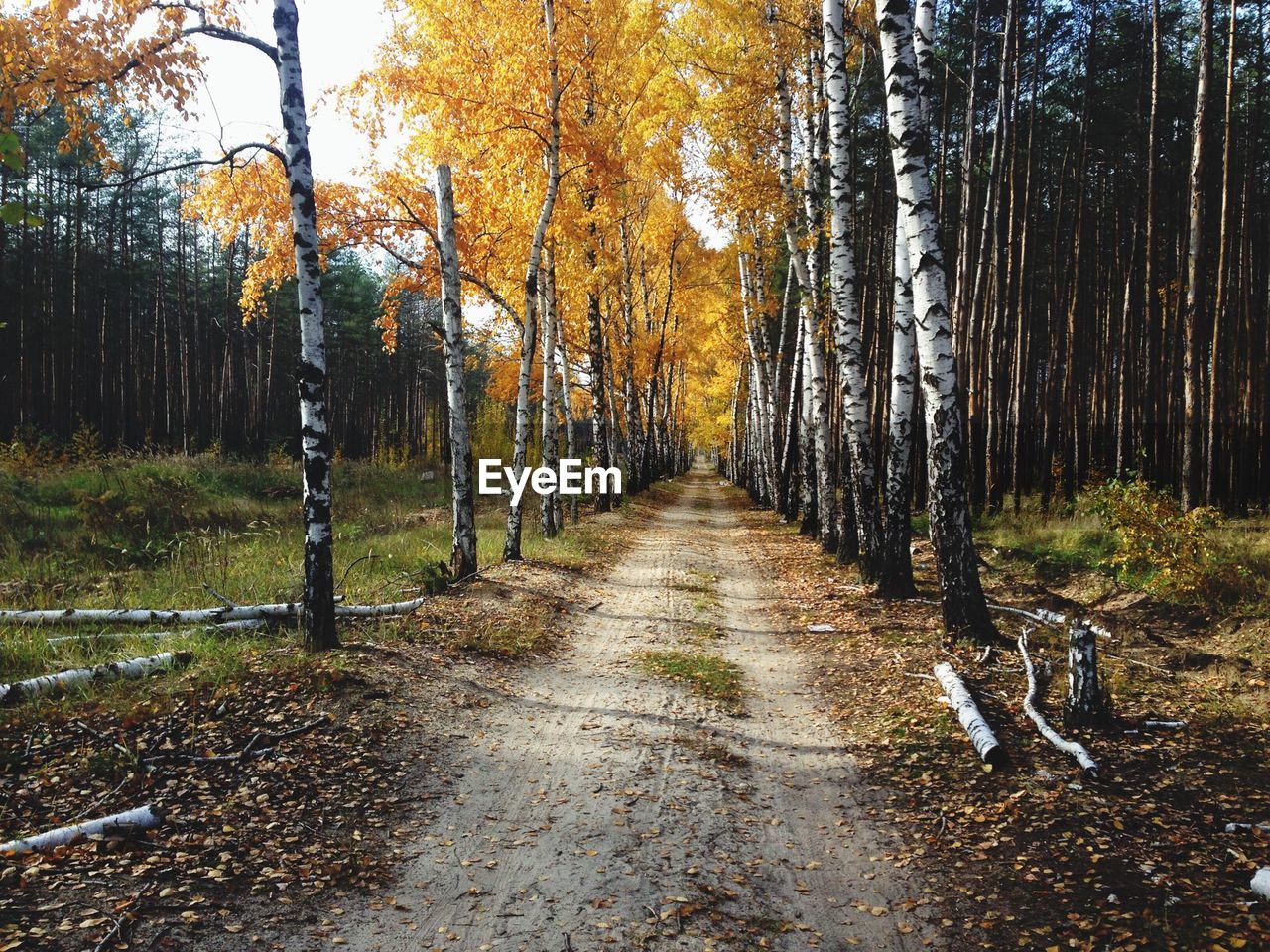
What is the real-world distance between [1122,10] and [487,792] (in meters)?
22.5

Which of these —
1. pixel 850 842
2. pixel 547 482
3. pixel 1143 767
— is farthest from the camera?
pixel 547 482

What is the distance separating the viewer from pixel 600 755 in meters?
5.82

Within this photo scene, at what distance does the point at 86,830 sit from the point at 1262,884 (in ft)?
19.8

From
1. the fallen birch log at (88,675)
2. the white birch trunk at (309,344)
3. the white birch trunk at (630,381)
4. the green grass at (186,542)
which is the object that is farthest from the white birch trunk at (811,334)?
the fallen birch log at (88,675)

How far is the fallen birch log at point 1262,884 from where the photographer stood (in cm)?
358

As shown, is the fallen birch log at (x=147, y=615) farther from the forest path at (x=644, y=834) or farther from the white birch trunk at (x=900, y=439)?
the white birch trunk at (x=900, y=439)

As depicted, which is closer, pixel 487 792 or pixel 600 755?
pixel 487 792

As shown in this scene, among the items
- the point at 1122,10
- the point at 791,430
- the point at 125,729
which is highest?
the point at 1122,10

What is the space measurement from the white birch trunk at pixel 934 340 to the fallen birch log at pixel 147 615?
7.05 metres

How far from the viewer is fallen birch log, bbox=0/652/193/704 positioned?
225 inches

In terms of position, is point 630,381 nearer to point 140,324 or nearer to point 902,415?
point 902,415

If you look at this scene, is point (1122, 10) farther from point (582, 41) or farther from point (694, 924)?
point (694, 924)

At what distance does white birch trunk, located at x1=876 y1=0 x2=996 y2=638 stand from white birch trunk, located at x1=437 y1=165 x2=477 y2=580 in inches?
256

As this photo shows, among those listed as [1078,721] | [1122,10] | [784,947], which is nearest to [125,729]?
[784,947]
